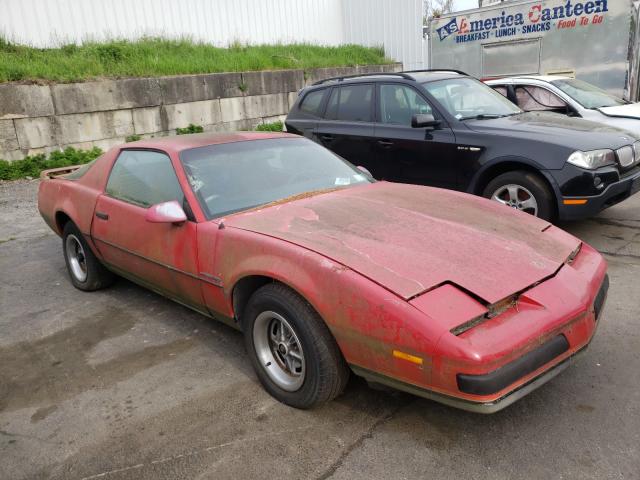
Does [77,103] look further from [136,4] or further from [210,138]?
[210,138]

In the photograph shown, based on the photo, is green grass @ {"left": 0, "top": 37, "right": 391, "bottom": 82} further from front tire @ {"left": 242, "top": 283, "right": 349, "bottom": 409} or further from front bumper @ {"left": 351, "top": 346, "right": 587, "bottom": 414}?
front bumper @ {"left": 351, "top": 346, "right": 587, "bottom": 414}

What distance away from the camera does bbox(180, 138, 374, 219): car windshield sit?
343 centimetres

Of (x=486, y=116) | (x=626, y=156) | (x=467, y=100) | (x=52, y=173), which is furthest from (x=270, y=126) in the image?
(x=626, y=156)

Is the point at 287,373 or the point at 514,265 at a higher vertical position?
the point at 514,265

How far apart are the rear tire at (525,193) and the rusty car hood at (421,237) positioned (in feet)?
5.98

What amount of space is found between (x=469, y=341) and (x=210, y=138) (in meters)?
2.59

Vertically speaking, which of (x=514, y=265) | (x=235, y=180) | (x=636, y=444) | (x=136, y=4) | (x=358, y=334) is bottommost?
(x=636, y=444)

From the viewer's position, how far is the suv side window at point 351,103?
653 centimetres

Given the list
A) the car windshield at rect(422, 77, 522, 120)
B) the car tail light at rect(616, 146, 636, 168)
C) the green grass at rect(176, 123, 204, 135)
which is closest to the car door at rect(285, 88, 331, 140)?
the car windshield at rect(422, 77, 522, 120)

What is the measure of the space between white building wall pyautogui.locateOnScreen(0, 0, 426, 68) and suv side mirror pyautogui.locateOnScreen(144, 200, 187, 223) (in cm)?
942

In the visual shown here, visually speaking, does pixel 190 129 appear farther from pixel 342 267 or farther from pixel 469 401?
pixel 469 401

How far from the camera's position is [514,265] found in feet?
8.58

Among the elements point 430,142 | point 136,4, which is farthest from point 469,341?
point 136,4

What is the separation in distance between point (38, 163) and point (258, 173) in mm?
7163
